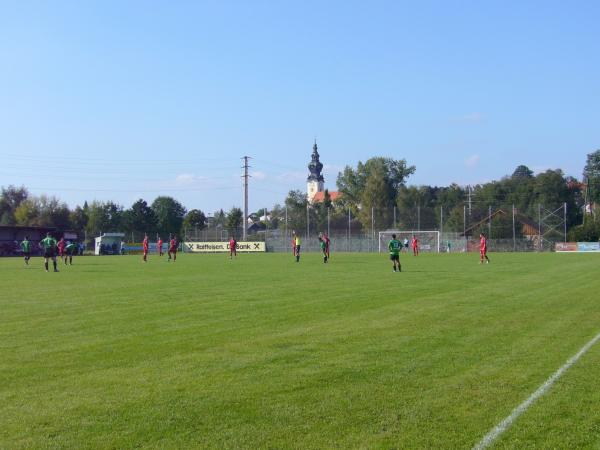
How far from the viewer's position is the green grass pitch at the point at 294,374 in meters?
5.45

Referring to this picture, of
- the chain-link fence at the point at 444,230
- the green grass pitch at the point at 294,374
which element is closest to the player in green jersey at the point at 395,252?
the green grass pitch at the point at 294,374

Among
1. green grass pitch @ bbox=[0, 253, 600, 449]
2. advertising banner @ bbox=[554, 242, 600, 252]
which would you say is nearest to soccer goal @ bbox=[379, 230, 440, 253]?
advertising banner @ bbox=[554, 242, 600, 252]

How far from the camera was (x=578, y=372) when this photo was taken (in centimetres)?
760

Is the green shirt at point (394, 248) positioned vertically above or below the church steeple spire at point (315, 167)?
below

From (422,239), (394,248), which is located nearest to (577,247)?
(422,239)

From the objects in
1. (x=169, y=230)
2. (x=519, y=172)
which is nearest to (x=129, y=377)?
(x=169, y=230)

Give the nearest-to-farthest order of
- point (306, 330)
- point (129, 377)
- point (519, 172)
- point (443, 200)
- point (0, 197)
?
Answer: point (129, 377) → point (306, 330) → point (0, 197) → point (443, 200) → point (519, 172)

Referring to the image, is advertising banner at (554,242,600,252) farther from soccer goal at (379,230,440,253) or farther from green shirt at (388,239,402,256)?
green shirt at (388,239,402,256)

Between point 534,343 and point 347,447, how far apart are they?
5385 millimetres

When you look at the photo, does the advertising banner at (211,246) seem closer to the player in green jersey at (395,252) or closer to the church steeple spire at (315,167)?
the player in green jersey at (395,252)

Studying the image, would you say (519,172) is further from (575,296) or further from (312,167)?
(575,296)

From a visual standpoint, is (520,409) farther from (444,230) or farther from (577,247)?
(444,230)

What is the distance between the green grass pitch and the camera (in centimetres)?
545

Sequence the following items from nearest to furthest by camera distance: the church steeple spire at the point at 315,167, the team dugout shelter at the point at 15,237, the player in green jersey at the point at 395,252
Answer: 1. the player in green jersey at the point at 395,252
2. the team dugout shelter at the point at 15,237
3. the church steeple spire at the point at 315,167
